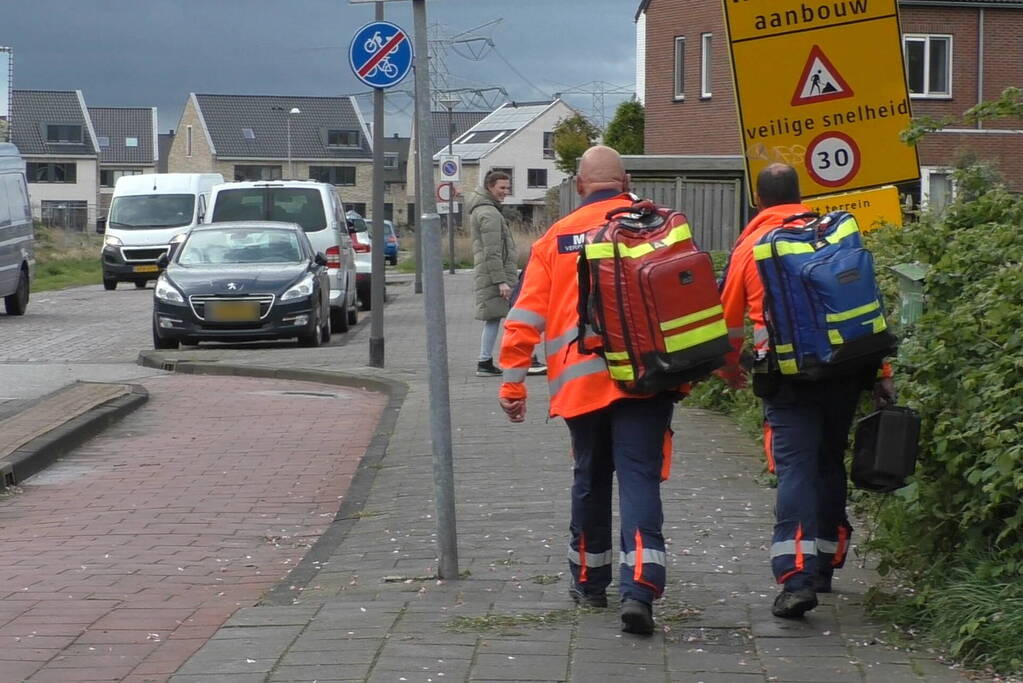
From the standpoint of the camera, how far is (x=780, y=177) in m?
6.00

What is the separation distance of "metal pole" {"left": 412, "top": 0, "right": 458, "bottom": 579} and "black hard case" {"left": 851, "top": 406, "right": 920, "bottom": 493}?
1.64 m

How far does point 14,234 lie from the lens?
25.4 meters

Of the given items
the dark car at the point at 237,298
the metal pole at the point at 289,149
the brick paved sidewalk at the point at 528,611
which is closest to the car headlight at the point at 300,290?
the dark car at the point at 237,298

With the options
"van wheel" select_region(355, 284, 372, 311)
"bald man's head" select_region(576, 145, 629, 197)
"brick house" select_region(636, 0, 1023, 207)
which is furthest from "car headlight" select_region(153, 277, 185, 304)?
"brick house" select_region(636, 0, 1023, 207)

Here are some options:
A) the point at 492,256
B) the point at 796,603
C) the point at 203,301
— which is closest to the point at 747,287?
the point at 796,603

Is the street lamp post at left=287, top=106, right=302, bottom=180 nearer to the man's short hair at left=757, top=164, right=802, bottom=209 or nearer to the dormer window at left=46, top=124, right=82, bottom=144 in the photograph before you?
the dormer window at left=46, top=124, right=82, bottom=144

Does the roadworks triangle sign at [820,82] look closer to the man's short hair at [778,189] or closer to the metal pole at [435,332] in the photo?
the man's short hair at [778,189]

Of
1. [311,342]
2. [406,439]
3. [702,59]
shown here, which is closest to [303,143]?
[702,59]

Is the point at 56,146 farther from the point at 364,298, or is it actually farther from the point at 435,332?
the point at 435,332

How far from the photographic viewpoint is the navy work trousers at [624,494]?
5.48 metres

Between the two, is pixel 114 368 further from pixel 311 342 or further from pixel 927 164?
pixel 927 164

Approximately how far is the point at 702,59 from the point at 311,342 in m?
24.8

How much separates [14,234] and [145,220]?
12.3 meters

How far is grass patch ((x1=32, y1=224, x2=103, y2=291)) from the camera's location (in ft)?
142
